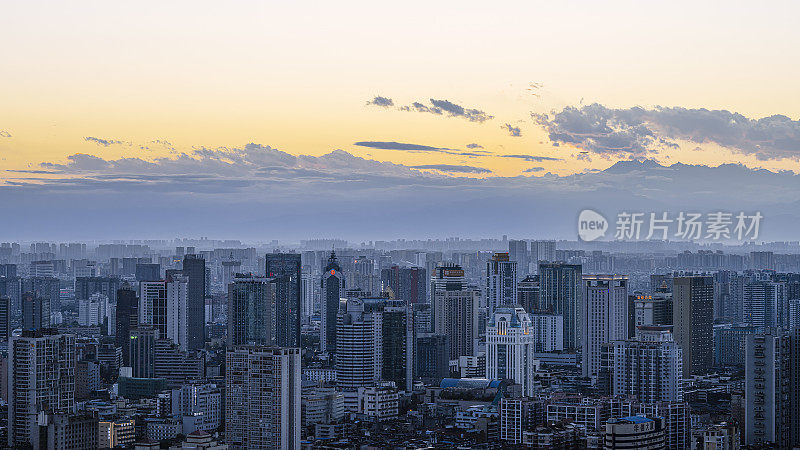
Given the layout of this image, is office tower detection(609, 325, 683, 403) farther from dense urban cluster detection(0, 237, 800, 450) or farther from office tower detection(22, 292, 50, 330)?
office tower detection(22, 292, 50, 330)

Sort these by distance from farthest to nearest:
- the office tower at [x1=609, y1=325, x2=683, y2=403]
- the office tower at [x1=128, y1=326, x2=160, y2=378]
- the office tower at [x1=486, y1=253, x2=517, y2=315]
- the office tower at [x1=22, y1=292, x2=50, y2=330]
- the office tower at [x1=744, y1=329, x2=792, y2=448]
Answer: the office tower at [x1=486, y1=253, x2=517, y2=315]
the office tower at [x1=22, y1=292, x2=50, y2=330]
the office tower at [x1=128, y1=326, x2=160, y2=378]
the office tower at [x1=609, y1=325, x2=683, y2=403]
the office tower at [x1=744, y1=329, x2=792, y2=448]

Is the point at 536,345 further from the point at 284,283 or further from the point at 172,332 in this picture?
the point at 172,332

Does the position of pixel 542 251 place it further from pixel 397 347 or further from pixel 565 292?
pixel 397 347

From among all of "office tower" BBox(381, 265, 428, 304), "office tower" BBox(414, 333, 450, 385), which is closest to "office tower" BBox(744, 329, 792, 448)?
"office tower" BBox(414, 333, 450, 385)

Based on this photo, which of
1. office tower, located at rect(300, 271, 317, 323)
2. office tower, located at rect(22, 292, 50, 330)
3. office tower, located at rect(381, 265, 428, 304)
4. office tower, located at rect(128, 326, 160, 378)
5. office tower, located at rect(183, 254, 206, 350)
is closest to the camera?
office tower, located at rect(128, 326, 160, 378)

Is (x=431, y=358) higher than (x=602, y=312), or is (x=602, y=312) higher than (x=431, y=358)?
(x=602, y=312)

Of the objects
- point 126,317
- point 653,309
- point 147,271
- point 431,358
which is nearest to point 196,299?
point 126,317

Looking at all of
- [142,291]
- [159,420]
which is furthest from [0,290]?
[159,420]
